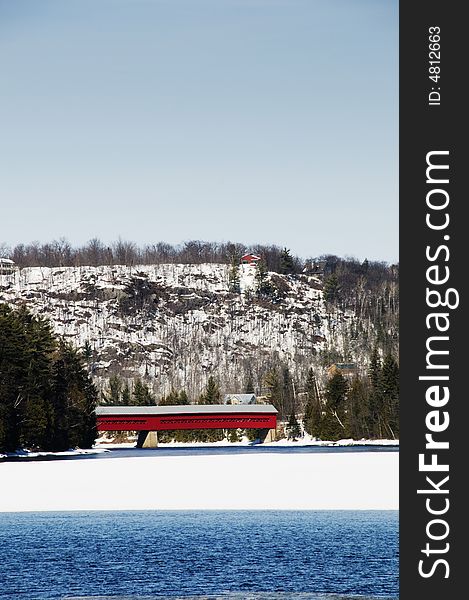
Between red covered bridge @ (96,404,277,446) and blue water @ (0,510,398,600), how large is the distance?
204 ft

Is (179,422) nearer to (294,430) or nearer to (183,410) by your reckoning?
(183,410)

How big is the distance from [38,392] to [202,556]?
42.2m

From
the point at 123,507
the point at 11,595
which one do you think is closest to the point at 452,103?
the point at 11,595

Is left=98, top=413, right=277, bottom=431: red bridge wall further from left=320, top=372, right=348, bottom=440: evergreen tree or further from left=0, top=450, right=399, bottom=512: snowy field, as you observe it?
left=0, top=450, right=399, bottom=512: snowy field

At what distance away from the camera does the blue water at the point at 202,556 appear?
15508 millimetres

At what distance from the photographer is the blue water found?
15508mm

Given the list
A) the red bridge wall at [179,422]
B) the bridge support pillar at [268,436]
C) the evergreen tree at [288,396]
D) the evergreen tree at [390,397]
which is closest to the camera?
the red bridge wall at [179,422]

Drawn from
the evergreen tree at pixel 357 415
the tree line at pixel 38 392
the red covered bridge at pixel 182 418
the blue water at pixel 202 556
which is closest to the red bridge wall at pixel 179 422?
the red covered bridge at pixel 182 418

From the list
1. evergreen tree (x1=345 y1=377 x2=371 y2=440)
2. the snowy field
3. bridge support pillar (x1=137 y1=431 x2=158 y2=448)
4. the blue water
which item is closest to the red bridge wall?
bridge support pillar (x1=137 y1=431 x2=158 y2=448)

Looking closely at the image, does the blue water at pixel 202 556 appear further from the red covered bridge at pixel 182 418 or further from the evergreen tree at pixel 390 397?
the evergreen tree at pixel 390 397

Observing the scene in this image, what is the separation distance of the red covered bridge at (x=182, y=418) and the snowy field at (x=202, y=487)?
43163 millimetres

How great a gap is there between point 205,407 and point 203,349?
103 meters

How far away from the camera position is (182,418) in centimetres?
8762

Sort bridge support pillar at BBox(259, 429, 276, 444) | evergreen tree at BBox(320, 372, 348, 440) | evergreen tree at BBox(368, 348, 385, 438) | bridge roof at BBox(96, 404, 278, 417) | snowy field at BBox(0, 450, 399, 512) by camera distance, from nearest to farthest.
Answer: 1. snowy field at BBox(0, 450, 399, 512)
2. bridge roof at BBox(96, 404, 278, 417)
3. evergreen tree at BBox(320, 372, 348, 440)
4. evergreen tree at BBox(368, 348, 385, 438)
5. bridge support pillar at BBox(259, 429, 276, 444)
